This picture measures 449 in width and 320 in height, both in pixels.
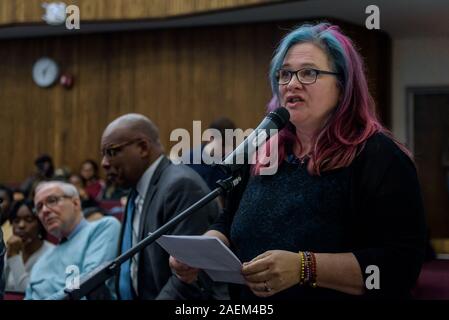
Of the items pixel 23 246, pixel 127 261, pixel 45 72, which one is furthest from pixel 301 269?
pixel 45 72

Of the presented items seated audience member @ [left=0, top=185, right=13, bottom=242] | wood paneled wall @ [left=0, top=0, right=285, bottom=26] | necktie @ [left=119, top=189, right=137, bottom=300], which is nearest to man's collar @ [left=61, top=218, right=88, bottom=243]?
necktie @ [left=119, top=189, right=137, bottom=300]

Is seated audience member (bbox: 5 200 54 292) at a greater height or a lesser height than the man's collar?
lesser

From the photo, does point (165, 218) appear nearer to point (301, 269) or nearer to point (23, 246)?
point (301, 269)

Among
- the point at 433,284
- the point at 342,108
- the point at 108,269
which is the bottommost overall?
the point at 433,284

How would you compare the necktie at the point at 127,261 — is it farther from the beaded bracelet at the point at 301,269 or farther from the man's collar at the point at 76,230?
the beaded bracelet at the point at 301,269

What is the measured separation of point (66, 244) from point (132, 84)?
4630 millimetres

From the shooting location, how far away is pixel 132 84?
6.98 meters

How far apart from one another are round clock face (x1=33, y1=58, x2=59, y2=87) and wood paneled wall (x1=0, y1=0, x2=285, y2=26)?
77cm

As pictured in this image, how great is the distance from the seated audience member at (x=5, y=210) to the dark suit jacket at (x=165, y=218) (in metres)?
1.61

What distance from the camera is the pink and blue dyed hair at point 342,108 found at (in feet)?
4.03

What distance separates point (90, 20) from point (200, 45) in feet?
3.64

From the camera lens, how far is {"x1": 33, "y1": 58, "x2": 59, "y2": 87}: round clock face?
23.9 feet

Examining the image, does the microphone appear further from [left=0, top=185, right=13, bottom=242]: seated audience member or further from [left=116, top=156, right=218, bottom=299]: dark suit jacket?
[left=0, top=185, right=13, bottom=242]: seated audience member
